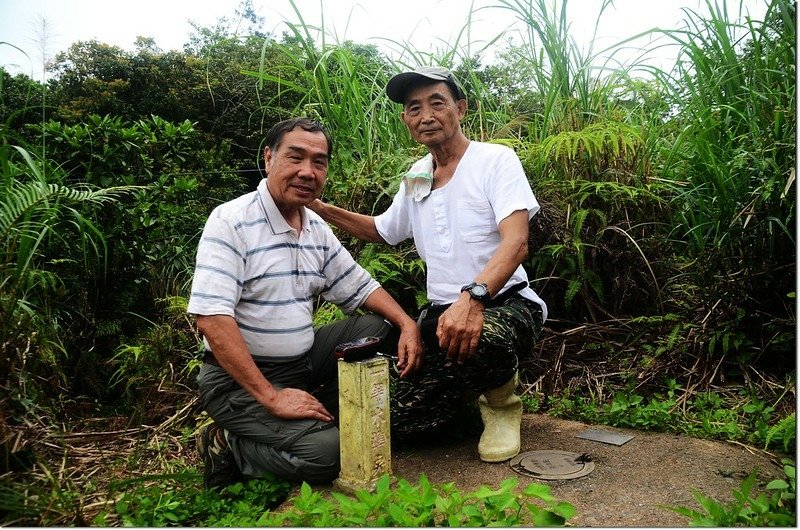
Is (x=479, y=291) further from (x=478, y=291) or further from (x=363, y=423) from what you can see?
(x=363, y=423)

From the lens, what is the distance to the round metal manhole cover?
2305 millimetres

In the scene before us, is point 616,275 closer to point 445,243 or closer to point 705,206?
point 705,206

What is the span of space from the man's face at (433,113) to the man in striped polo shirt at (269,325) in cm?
43

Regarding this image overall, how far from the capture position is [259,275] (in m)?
2.41

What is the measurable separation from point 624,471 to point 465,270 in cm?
100

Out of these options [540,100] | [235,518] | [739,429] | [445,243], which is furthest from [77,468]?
[540,100]

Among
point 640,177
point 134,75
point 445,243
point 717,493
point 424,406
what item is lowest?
point 717,493

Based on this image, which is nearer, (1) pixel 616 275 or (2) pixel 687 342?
(2) pixel 687 342

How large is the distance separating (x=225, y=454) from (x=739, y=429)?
217cm

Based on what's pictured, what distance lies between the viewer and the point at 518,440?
2.55 metres

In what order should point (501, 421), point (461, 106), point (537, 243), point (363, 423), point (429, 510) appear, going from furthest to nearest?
point (537, 243)
point (461, 106)
point (501, 421)
point (363, 423)
point (429, 510)

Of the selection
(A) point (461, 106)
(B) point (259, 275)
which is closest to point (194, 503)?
(B) point (259, 275)

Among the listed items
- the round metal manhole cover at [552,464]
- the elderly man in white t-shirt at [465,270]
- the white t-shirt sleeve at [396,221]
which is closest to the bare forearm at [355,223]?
the white t-shirt sleeve at [396,221]

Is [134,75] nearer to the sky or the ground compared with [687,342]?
nearer to the sky
